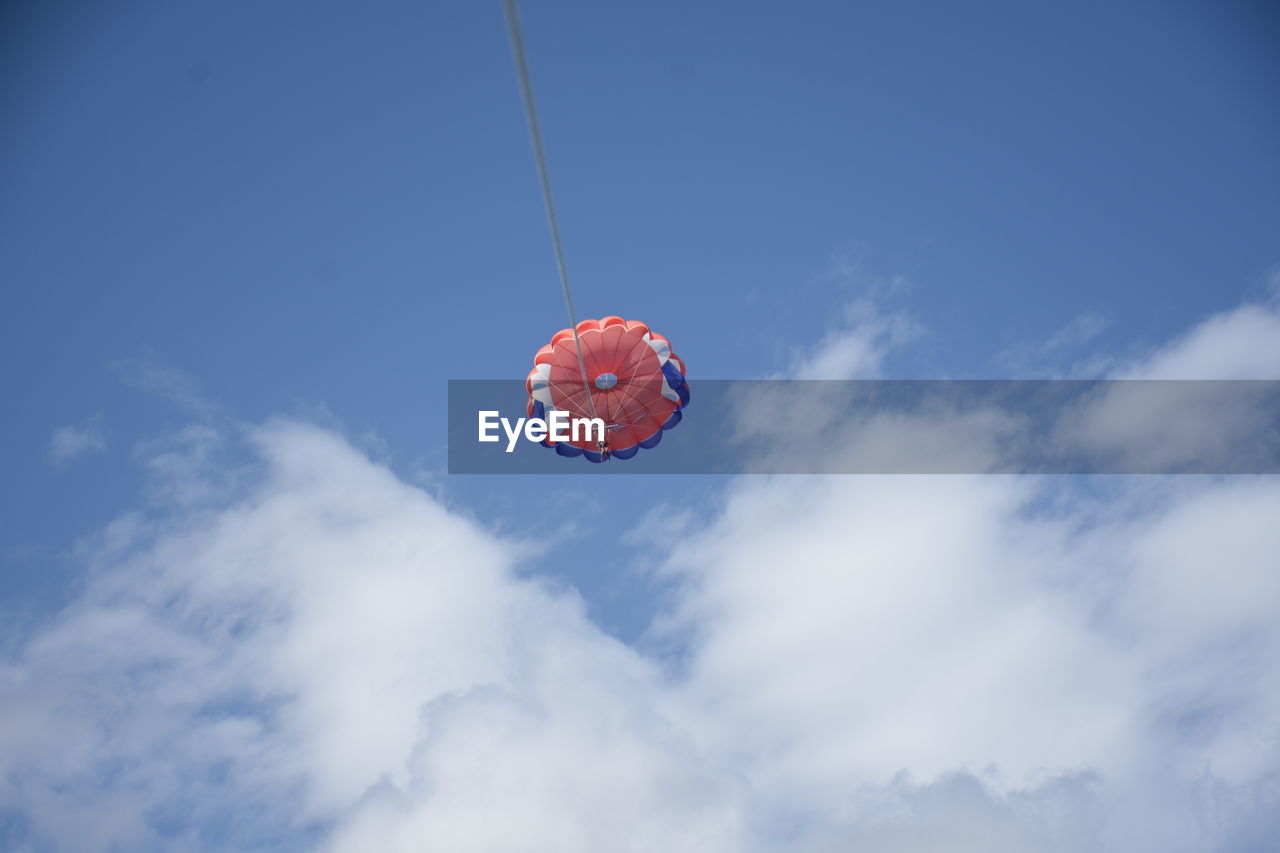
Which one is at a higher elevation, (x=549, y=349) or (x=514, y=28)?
(x=549, y=349)

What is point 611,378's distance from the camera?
2616 centimetres

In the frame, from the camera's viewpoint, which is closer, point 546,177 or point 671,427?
point 546,177

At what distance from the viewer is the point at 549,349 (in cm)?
2670

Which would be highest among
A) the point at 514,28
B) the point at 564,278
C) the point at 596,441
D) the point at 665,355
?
the point at 665,355

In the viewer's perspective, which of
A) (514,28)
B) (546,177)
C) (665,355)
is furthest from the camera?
(665,355)

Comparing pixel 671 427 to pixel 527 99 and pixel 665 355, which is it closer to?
pixel 665 355

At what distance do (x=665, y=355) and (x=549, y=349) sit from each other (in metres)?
3.57

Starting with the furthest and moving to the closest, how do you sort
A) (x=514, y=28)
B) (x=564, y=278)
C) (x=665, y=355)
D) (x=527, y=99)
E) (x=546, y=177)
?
(x=665, y=355) → (x=564, y=278) → (x=546, y=177) → (x=527, y=99) → (x=514, y=28)

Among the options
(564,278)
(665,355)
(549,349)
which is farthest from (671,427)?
(564,278)

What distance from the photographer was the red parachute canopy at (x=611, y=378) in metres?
25.8

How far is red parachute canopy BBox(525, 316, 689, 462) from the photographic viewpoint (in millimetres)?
25781

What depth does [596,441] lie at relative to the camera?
86.4ft

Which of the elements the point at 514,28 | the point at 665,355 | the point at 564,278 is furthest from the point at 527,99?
the point at 665,355

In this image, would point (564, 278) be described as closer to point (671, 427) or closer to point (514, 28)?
point (514, 28)
